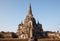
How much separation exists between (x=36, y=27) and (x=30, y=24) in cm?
633

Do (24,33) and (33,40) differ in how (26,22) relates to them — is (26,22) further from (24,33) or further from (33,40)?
(33,40)

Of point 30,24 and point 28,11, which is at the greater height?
point 28,11

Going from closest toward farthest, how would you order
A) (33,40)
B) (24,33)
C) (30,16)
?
(33,40), (24,33), (30,16)

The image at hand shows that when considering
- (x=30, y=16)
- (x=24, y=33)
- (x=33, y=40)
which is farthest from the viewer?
Result: (x=30, y=16)

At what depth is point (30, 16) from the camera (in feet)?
379

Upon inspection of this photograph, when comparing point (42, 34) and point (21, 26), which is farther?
point (21, 26)

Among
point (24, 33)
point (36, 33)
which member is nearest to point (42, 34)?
point (36, 33)

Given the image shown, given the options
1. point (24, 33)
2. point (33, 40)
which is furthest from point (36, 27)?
point (33, 40)

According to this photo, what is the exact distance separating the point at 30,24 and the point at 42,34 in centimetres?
999

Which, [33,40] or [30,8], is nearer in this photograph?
[33,40]

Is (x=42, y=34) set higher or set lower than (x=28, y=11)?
lower

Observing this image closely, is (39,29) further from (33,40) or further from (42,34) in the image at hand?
(33,40)

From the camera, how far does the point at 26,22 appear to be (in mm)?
118000

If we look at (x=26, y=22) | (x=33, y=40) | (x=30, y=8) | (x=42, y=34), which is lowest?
(x=33, y=40)
